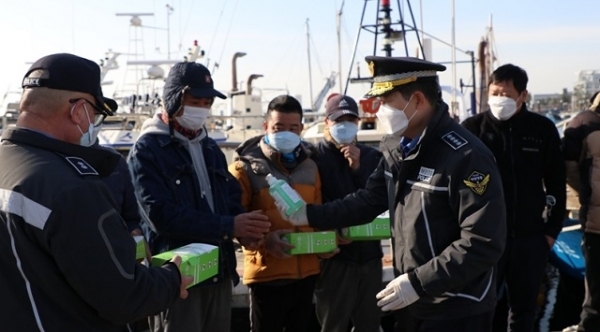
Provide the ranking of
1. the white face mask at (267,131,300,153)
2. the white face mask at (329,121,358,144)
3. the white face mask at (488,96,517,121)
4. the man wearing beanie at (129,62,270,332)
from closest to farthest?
the man wearing beanie at (129,62,270,332) < the white face mask at (267,131,300,153) < the white face mask at (488,96,517,121) < the white face mask at (329,121,358,144)

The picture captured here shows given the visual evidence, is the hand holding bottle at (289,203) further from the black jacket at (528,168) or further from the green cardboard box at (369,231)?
the black jacket at (528,168)

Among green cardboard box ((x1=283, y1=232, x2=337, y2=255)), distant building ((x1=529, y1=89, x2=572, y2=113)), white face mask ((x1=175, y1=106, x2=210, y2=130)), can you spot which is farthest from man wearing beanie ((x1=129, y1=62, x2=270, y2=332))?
distant building ((x1=529, y1=89, x2=572, y2=113))

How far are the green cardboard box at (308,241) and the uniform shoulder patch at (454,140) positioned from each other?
4.21 feet

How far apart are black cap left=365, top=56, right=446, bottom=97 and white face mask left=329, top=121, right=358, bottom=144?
1.54 meters

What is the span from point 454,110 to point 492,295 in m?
11.5

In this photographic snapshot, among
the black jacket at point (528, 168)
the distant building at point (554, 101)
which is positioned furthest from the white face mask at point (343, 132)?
the distant building at point (554, 101)

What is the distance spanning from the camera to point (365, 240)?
181 inches

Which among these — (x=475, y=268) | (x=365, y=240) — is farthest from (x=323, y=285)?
(x=475, y=268)

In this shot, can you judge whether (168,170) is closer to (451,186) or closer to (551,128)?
(451,186)

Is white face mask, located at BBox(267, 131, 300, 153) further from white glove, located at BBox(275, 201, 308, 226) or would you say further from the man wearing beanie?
white glove, located at BBox(275, 201, 308, 226)

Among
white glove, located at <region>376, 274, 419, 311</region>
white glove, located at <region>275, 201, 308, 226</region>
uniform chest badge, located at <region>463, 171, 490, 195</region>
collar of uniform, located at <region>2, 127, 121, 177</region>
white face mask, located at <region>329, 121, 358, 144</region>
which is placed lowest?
white glove, located at <region>376, 274, 419, 311</region>

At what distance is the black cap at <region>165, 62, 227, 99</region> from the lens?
3.82 m

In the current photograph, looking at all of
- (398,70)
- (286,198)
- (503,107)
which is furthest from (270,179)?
(503,107)

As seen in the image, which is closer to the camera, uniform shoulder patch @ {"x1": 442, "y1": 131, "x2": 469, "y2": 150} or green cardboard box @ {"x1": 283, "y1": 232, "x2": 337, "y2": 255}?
uniform shoulder patch @ {"x1": 442, "y1": 131, "x2": 469, "y2": 150}
